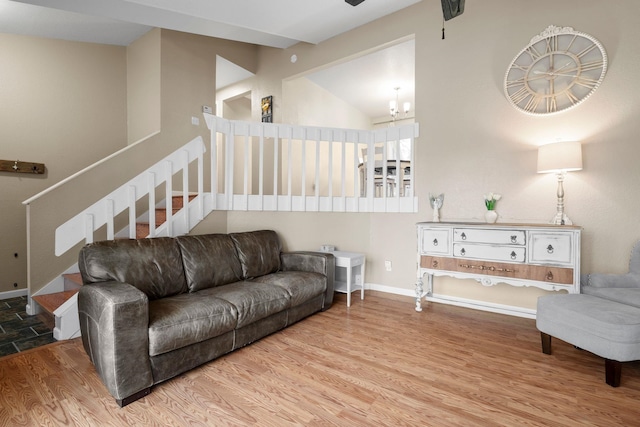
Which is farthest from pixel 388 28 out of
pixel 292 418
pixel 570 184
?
pixel 292 418

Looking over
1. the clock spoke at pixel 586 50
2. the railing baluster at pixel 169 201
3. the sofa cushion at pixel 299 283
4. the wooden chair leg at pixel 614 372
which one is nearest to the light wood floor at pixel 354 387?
the wooden chair leg at pixel 614 372

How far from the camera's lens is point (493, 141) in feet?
10.9

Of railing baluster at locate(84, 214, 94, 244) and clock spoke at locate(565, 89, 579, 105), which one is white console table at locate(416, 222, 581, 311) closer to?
clock spoke at locate(565, 89, 579, 105)

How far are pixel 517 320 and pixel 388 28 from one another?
3.69 m

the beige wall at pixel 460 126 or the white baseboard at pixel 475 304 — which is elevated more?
the beige wall at pixel 460 126

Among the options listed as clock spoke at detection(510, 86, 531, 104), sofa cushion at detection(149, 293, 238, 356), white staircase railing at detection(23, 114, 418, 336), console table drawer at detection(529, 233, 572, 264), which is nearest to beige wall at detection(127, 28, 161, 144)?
white staircase railing at detection(23, 114, 418, 336)

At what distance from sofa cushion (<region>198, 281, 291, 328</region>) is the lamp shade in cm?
255

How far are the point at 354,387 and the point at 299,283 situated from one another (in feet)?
3.84

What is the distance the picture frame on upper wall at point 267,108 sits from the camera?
18.2 ft

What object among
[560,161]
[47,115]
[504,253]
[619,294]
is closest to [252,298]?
[504,253]

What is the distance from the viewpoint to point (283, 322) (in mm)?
2773

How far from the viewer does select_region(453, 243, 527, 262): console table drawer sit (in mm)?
2775

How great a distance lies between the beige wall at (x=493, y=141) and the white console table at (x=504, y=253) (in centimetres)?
45

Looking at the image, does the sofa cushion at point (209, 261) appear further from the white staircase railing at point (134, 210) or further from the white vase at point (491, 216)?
the white vase at point (491, 216)
